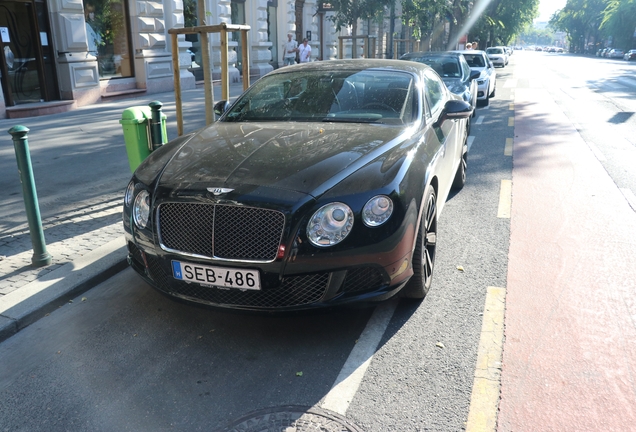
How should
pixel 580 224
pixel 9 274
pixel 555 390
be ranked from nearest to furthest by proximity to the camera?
1. pixel 555 390
2. pixel 9 274
3. pixel 580 224

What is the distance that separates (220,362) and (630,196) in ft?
18.0

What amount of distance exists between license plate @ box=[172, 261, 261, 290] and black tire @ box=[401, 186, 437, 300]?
1.11 metres

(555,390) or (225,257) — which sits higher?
(225,257)

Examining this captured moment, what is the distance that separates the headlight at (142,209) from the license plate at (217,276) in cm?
38

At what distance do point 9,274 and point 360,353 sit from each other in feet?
9.05

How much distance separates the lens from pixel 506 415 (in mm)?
2820

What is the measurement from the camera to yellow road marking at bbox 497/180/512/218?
614 cm

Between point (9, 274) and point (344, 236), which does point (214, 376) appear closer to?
point (344, 236)

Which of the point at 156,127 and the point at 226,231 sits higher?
the point at 156,127

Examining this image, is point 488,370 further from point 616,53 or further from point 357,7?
point 616,53

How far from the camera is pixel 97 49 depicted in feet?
50.5

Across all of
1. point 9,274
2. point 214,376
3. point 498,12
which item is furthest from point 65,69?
point 498,12

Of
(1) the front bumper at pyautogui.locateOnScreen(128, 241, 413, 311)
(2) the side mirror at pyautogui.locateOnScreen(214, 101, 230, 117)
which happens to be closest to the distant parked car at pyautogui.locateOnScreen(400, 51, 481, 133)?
(2) the side mirror at pyautogui.locateOnScreen(214, 101, 230, 117)

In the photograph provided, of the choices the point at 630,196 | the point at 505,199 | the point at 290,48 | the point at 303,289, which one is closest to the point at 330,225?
the point at 303,289
